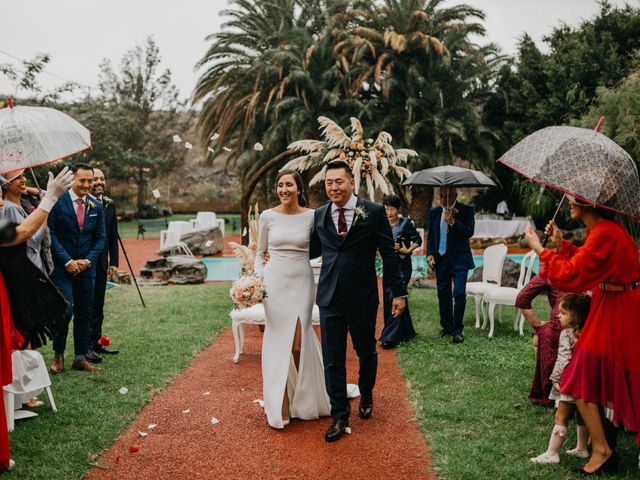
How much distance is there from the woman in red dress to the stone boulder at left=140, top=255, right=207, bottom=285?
37.0 ft

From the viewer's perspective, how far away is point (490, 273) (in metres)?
9.36

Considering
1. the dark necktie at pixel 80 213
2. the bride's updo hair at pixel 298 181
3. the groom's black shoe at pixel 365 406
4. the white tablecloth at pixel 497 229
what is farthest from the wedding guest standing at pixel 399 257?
the white tablecloth at pixel 497 229

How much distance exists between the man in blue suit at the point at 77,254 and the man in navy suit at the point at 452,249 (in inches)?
167

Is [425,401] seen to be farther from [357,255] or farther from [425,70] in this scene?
[425,70]

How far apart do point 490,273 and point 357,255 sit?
210 inches

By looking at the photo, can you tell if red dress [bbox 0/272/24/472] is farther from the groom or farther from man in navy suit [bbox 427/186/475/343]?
man in navy suit [bbox 427/186/475/343]

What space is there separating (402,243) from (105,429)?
15.1ft

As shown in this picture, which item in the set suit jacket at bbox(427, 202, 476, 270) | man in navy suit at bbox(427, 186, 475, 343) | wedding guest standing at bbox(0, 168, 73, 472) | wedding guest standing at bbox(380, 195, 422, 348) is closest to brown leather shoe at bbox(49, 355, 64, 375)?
wedding guest standing at bbox(0, 168, 73, 472)

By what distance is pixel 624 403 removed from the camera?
353 centimetres

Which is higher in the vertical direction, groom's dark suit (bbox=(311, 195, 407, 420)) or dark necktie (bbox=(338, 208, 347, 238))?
dark necktie (bbox=(338, 208, 347, 238))

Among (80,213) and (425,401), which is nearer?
(425,401)

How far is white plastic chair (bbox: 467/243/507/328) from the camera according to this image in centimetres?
876

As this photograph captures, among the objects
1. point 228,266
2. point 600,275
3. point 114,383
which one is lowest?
point 228,266

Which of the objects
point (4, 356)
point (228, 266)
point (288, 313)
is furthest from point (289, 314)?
point (228, 266)
